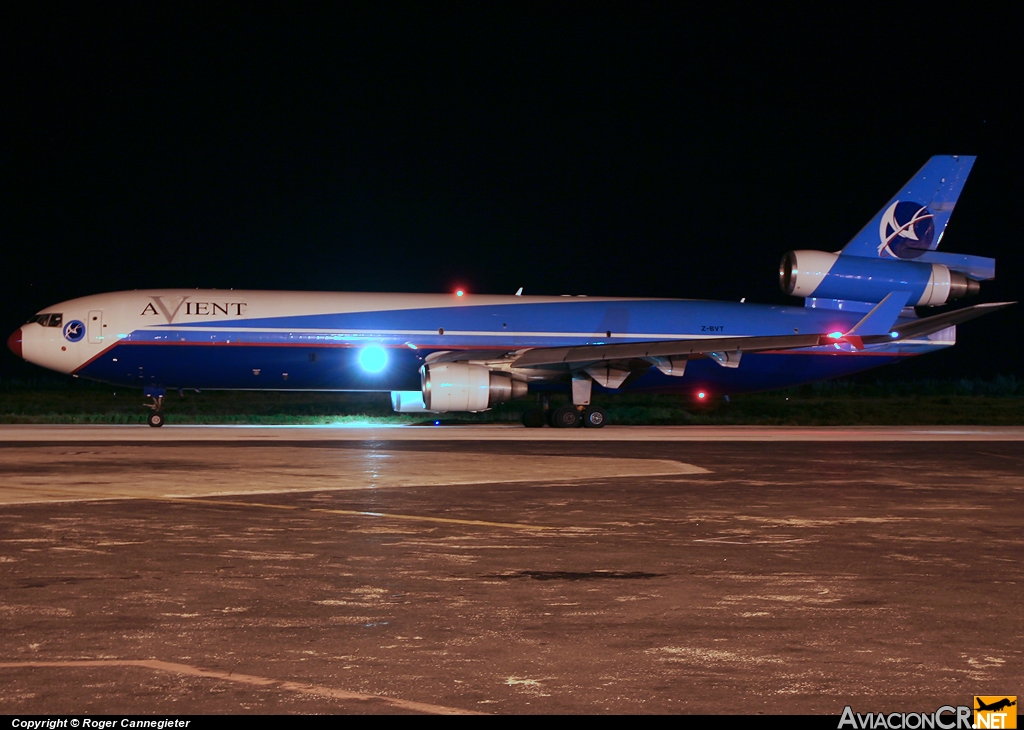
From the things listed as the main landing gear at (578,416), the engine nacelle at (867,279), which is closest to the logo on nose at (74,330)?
the main landing gear at (578,416)

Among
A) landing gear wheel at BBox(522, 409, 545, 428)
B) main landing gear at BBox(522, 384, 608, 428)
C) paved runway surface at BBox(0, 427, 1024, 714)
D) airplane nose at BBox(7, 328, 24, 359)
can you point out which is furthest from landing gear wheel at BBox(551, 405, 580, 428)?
airplane nose at BBox(7, 328, 24, 359)

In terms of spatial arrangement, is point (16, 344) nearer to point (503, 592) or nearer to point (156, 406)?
point (156, 406)

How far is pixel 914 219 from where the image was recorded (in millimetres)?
34062

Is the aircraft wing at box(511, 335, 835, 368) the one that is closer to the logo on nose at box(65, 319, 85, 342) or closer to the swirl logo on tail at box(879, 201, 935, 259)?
the swirl logo on tail at box(879, 201, 935, 259)

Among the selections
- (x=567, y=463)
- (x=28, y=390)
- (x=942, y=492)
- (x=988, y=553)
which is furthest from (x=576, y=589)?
(x=28, y=390)

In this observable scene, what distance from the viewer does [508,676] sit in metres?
6.05

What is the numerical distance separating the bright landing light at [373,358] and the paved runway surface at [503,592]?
558 inches

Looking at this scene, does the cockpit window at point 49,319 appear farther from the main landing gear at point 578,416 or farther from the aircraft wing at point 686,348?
the main landing gear at point 578,416

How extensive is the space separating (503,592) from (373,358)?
23.4 m

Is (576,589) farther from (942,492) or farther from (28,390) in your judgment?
(28,390)

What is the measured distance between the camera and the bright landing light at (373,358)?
Answer: 31219mm

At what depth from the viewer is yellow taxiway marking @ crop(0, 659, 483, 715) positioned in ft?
18.1

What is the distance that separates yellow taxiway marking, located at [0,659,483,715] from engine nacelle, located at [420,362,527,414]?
22.4m

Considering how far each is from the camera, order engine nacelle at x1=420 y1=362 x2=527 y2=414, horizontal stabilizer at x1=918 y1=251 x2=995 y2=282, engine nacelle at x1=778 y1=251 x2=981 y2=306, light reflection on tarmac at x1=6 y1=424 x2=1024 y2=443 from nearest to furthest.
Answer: light reflection on tarmac at x1=6 y1=424 x2=1024 y2=443 < engine nacelle at x1=420 y1=362 x2=527 y2=414 < engine nacelle at x1=778 y1=251 x2=981 y2=306 < horizontal stabilizer at x1=918 y1=251 x2=995 y2=282
